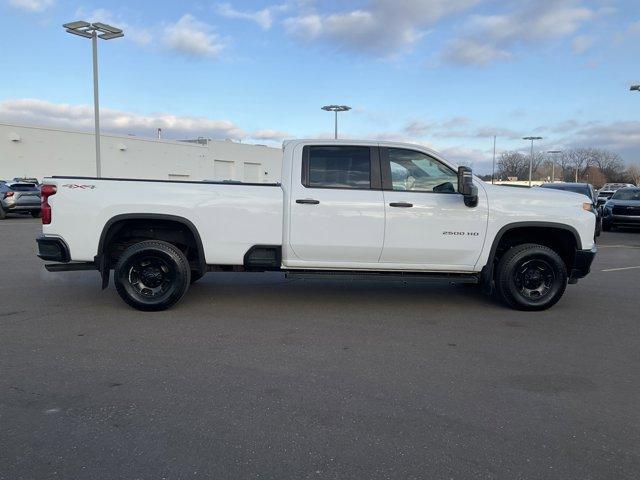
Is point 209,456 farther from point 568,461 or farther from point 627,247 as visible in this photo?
point 627,247

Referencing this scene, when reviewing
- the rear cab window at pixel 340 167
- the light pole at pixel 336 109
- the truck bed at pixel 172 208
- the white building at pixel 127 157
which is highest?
the light pole at pixel 336 109

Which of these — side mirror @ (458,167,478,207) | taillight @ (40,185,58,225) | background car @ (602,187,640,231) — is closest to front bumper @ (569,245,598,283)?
side mirror @ (458,167,478,207)

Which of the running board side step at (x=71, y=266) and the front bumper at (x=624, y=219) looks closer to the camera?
the running board side step at (x=71, y=266)

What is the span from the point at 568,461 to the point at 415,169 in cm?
403

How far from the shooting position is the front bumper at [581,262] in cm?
659

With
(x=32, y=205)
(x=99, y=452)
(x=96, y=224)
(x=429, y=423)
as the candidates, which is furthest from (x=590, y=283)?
(x=32, y=205)

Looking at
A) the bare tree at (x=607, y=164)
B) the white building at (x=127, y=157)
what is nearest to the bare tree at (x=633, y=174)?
the bare tree at (x=607, y=164)

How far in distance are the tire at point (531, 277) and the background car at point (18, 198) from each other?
22183mm

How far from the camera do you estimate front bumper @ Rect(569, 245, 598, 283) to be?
6.59m

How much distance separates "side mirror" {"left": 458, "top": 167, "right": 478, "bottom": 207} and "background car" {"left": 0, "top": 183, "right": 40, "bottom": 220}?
72.1ft

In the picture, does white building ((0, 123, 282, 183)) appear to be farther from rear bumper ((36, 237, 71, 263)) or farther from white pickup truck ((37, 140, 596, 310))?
rear bumper ((36, 237, 71, 263))

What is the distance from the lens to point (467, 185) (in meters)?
6.20

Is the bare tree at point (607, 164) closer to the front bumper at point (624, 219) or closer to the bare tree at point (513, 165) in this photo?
the bare tree at point (513, 165)

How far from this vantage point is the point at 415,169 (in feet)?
21.5
